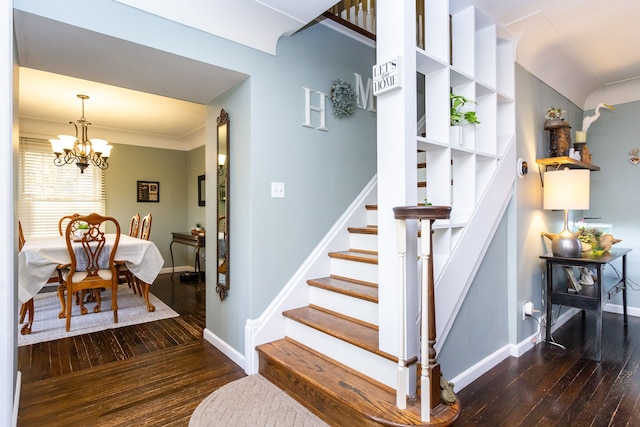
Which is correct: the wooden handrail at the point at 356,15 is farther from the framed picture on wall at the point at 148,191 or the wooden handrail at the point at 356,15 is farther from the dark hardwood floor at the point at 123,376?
the framed picture on wall at the point at 148,191

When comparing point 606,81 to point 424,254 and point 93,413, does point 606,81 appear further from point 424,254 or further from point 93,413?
point 93,413

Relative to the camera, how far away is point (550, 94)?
10.6 feet

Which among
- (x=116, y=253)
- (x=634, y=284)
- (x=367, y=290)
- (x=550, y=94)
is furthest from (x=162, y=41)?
(x=634, y=284)

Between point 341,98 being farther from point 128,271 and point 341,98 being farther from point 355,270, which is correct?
point 128,271

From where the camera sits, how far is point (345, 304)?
2.29 meters

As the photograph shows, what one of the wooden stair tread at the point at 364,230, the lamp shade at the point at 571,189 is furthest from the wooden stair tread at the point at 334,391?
the lamp shade at the point at 571,189

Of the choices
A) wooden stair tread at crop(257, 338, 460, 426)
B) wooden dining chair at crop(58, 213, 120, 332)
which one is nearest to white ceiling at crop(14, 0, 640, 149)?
wooden dining chair at crop(58, 213, 120, 332)

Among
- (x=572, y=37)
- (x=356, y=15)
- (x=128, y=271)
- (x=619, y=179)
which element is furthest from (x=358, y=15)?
(x=128, y=271)

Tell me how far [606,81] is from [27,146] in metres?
7.53

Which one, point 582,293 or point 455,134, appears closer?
point 455,134

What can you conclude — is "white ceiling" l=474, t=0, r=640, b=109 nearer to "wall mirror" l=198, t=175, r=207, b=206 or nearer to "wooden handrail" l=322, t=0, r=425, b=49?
"wooden handrail" l=322, t=0, r=425, b=49

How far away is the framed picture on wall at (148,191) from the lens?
588cm

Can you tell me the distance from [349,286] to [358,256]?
0.27 metres

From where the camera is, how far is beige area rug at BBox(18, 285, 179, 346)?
10.1ft
